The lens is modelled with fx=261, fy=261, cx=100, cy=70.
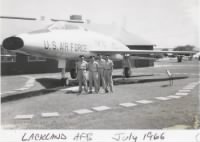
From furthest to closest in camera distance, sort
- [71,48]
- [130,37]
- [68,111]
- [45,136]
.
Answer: [130,37] → [71,48] → [68,111] → [45,136]

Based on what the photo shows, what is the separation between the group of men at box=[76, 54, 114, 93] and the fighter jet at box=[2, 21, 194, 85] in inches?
60.0

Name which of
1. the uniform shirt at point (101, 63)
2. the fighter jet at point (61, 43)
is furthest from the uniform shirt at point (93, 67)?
the fighter jet at point (61, 43)

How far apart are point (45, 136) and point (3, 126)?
1.39m

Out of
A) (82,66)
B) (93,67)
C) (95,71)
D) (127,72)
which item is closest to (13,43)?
(82,66)

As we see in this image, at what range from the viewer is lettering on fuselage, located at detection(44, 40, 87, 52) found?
1176 cm

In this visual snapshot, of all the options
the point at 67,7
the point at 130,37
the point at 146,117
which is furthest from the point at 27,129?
the point at 130,37

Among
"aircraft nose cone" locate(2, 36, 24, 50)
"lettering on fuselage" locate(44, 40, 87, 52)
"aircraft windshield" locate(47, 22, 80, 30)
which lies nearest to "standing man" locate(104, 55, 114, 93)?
"lettering on fuselage" locate(44, 40, 87, 52)

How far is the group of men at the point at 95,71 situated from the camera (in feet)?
39.1

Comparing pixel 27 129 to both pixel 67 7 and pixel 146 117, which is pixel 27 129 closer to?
pixel 146 117

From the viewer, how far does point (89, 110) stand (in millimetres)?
8711

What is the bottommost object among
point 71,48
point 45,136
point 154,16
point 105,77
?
point 45,136

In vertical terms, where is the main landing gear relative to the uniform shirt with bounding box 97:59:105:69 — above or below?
below
